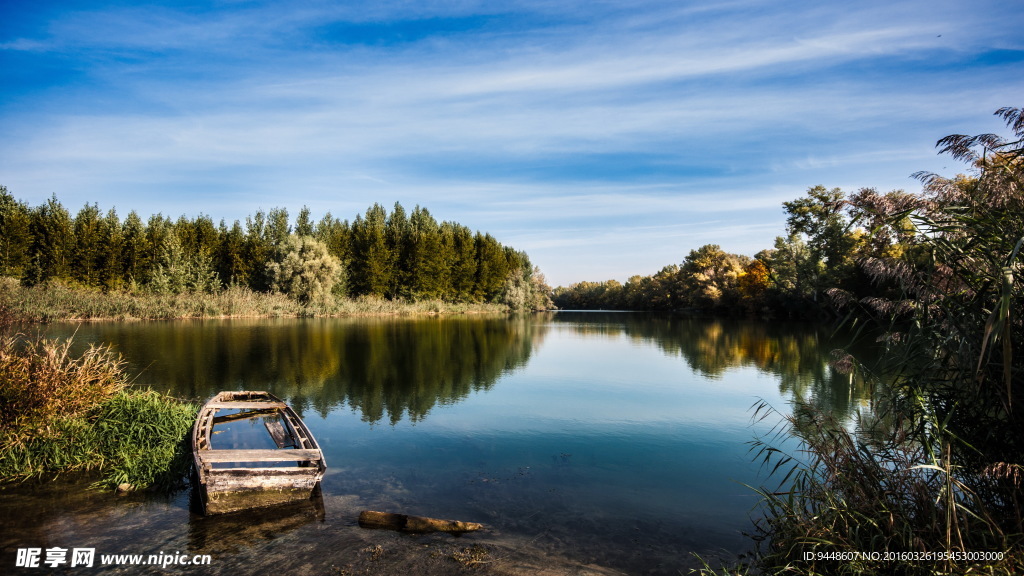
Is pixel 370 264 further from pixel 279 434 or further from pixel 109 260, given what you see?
pixel 279 434

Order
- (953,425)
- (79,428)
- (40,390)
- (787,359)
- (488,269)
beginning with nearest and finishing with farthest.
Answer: (953,425), (40,390), (79,428), (787,359), (488,269)

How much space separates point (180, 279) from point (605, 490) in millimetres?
51184

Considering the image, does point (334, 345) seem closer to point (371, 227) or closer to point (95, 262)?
point (95, 262)

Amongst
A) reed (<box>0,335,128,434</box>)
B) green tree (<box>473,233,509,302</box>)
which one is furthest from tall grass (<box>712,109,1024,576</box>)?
green tree (<box>473,233,509,302</box>)

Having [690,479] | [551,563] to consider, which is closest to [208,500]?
[551,563]

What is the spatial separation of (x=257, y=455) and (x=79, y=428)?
3.31 m

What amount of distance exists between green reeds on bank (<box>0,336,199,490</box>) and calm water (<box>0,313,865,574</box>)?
1.60ft

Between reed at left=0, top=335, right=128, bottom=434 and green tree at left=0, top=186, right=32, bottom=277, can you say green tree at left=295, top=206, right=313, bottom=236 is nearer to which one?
green tree at left=0, top=186, right=32, bottom=277

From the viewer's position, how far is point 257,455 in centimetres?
729

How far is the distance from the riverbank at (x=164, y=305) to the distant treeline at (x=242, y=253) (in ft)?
9.43

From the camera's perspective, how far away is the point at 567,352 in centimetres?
2775

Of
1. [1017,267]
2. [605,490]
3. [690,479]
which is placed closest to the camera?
[1017,267]

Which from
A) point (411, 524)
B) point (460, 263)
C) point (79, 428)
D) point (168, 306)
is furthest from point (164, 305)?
point (411, 524)

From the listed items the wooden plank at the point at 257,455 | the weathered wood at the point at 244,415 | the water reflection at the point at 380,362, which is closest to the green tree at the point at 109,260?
the water reflection at the point at 380,362
